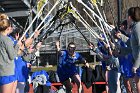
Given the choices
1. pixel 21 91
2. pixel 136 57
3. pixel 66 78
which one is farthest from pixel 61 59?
pixel 136 57

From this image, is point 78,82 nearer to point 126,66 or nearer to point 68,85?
point 68,85

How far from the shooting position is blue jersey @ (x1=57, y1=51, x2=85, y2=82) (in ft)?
36.8

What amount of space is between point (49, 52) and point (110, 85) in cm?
2067

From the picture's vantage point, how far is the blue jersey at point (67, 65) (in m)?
11.2

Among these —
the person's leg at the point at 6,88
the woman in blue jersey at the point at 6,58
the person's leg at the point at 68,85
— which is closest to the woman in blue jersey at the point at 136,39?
the woman in blue jersey at the point at 6,58

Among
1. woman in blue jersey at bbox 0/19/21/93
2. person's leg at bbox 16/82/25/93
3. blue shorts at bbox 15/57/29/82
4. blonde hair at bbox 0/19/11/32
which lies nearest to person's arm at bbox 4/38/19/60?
woman in blue jersey at bbox 0/19/21/93

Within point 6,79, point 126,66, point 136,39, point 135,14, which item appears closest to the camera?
point 6,79

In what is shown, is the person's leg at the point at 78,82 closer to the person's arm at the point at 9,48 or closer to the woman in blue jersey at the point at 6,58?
the woman in blue jersey at the point at 6,58

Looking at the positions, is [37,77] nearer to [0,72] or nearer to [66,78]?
[66,78]

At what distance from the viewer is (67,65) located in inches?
443

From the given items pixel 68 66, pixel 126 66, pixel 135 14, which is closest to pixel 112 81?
pixel 126 66

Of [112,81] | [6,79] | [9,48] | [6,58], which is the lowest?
[112,81]

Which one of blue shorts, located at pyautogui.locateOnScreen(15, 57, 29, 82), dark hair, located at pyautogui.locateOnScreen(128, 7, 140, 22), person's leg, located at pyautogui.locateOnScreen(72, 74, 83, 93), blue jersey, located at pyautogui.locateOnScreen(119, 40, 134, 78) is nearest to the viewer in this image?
dark hair, located at pyautogui.locateOnScreen(128, 7, 140, 22)

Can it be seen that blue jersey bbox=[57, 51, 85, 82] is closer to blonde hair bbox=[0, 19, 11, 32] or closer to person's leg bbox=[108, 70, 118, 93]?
person's leg bbox=[108, 70, 118, 93]
